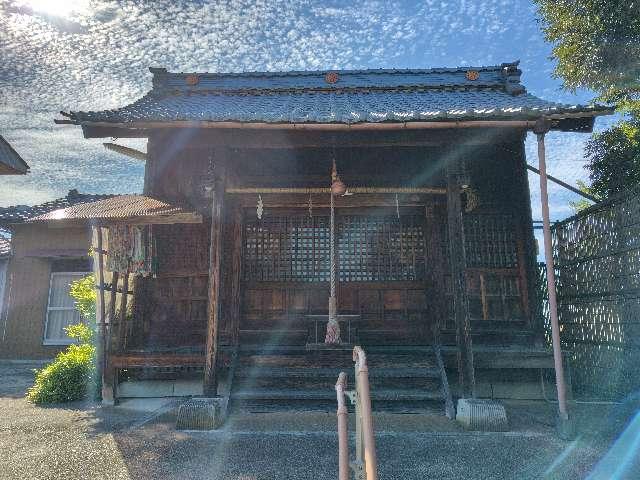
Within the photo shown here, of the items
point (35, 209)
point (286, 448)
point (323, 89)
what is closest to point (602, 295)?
point (286, 448)

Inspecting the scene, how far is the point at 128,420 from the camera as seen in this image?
6082 mm

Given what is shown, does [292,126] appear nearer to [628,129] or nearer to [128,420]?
[128,420]

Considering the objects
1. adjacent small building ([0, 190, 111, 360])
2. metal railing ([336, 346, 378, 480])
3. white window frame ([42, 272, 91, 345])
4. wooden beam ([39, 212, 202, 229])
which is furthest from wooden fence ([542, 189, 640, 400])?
white window frame ([42, 272, 91, 345])

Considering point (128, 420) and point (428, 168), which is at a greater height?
point (428, 168)

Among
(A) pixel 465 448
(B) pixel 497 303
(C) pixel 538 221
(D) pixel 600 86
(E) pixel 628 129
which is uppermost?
(D) pixel 600 86

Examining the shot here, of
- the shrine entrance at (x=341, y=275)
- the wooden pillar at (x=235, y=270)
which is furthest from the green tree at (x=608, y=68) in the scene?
the wooden pillar at (x=235, y=270)

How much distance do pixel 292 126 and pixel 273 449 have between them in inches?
158

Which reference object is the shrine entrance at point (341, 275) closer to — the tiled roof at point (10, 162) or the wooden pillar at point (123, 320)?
the wooden pillar at point (123, 320)

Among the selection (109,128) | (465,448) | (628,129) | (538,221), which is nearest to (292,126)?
(109,128)

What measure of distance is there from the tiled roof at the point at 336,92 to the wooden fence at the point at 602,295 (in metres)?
2.20

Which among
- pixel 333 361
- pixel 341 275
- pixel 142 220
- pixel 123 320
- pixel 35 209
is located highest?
pixel 35 209

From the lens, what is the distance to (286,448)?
15.9 feet

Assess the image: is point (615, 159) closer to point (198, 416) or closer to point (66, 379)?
point (198, 416)

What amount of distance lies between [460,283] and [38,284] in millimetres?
13604
